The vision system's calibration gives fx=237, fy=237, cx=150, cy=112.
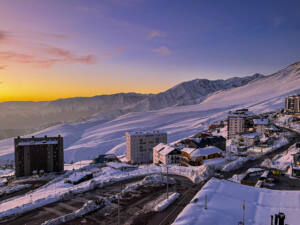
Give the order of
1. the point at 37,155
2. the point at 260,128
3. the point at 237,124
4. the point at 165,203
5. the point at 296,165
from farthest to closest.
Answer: the point at 237,124 → the point at 260,128 → the point at 37,155 → the point at 296,165 → the point at 165,203

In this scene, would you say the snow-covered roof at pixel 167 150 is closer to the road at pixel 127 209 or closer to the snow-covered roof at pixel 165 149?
the snow-covered roof at pixel 165 149

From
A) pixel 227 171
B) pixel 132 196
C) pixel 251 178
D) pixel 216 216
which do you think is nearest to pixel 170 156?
pixel 227 171

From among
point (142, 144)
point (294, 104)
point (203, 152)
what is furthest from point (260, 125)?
point (294, 104)

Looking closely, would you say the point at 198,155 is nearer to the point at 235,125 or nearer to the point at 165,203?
the point at 165,203

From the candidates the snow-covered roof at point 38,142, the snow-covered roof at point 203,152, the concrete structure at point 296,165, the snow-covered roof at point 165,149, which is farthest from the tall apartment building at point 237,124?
the snow-covered roof at point 38,142

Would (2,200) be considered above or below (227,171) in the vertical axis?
below

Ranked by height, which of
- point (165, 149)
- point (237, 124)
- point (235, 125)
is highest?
point (237, 124)

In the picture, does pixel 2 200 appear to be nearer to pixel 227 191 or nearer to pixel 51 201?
pixel 51 201
